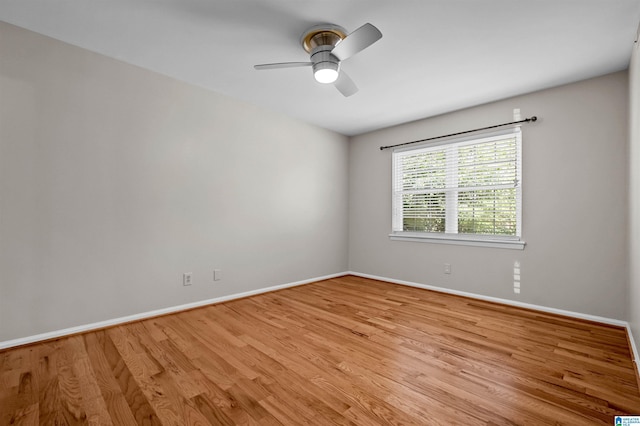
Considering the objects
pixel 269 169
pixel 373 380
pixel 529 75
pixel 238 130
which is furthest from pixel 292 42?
pixel 373 380

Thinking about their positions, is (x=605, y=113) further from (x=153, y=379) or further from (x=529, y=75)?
(x=153, y=379)

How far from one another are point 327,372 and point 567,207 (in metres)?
2.94

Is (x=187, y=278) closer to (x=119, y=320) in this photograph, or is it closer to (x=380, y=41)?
(x=119, y=320)

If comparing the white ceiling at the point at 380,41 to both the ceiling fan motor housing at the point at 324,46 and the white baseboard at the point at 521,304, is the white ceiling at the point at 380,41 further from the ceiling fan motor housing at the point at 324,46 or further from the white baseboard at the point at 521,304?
the white baseboard at the point at 521,304

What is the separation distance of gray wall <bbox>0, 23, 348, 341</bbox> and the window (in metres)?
1.76

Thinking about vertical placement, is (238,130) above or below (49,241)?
above

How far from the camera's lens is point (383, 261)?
4.51 metres

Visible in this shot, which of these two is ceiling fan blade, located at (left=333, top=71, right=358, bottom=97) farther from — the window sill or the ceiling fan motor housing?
the window sill

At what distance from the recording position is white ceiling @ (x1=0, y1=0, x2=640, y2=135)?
1.93 metres

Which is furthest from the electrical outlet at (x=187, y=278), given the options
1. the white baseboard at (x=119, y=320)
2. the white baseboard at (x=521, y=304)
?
the white baseboard at (x=521, y=304)

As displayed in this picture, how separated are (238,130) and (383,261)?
284cm

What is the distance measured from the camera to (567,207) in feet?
9.70

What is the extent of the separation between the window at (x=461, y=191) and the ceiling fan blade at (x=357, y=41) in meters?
2.34

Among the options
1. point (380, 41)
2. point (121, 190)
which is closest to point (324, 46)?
point (380, 41)
